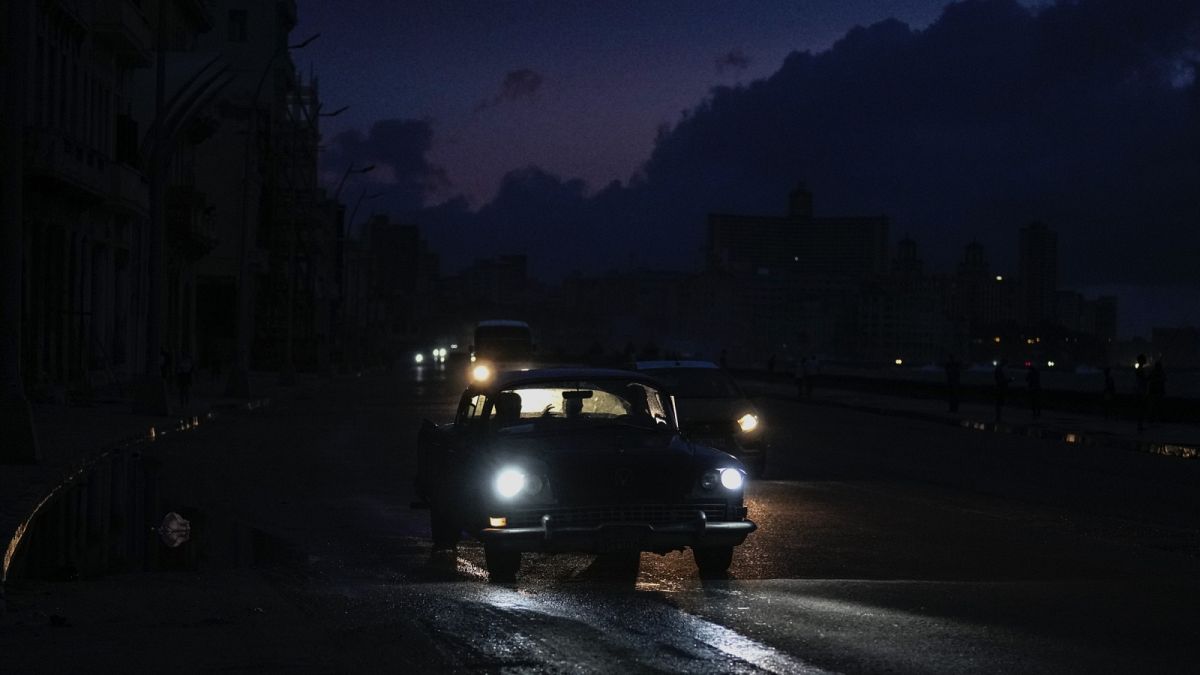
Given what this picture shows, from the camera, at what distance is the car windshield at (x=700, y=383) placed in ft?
77.3

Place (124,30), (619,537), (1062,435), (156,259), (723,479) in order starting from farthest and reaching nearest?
(124,30), (156,259), (1062,435), (723,479), (619,537)

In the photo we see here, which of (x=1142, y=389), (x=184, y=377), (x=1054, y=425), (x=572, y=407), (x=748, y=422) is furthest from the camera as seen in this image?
(x=1054, y=425)

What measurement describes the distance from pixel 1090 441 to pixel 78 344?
93.5 feet

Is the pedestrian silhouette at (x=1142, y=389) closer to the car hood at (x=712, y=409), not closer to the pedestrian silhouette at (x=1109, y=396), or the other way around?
the pedestrian silhouette at (x=1109, y=396)

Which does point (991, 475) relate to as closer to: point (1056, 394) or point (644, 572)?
point (644, 572)

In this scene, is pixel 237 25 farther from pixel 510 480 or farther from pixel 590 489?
pixel 590 489

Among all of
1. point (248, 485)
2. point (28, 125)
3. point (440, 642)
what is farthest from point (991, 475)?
point (28, 125)

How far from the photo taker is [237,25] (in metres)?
115

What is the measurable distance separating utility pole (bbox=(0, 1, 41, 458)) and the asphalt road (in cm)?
270

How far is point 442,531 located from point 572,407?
2.05 metres

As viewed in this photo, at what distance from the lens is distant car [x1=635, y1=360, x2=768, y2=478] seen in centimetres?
2241

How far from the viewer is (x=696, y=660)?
27.8 feet

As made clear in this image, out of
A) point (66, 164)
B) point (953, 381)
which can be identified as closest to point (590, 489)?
point (66, 164)

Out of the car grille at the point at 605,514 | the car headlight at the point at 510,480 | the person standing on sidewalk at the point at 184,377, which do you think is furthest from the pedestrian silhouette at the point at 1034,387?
the car headlight at the point at 510,480
